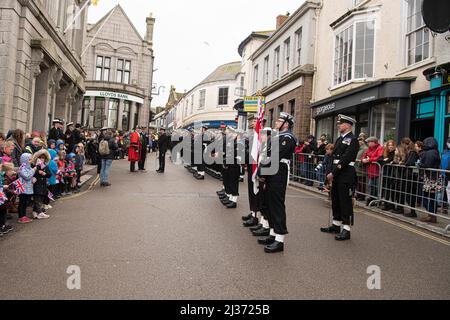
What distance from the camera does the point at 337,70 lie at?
16828 mm

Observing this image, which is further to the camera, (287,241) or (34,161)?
(34,161)

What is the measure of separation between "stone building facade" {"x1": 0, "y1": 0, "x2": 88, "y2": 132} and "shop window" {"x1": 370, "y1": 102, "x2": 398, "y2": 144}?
40.8ft

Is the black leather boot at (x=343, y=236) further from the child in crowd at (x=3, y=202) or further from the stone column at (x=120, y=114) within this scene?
the stone column at (x=120, y=114)

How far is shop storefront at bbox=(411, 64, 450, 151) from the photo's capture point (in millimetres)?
10344

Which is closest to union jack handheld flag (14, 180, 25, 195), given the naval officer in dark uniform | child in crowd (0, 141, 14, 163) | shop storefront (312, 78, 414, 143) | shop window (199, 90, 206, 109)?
child in crowd (0, 141, 14, 163)

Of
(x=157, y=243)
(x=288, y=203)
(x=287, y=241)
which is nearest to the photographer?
(x=157, y=243)

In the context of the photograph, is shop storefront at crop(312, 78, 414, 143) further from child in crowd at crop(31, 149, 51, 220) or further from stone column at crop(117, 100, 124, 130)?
stone column at crop(117, 100, 124, 130)

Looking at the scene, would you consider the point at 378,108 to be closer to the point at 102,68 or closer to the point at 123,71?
the point at 123,71

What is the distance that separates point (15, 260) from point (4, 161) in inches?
102

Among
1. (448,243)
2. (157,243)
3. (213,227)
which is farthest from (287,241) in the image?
(448,243)

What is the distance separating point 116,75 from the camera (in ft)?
130

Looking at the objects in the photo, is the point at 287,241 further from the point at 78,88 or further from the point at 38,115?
the point at 78,88

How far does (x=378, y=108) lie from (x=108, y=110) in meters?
30.1

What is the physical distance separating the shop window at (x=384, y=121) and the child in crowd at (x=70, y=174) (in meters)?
10.2
